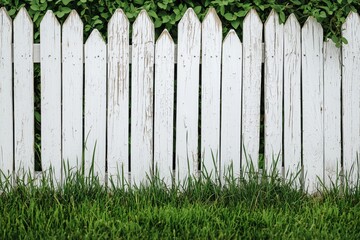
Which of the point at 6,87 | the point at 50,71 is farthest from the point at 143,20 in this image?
the point at 6,87

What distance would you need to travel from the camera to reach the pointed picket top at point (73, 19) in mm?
4801

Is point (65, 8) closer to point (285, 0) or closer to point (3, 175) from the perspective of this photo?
point (3, 175)

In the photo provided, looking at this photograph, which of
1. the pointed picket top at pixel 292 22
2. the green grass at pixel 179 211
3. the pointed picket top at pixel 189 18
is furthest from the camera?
the pointed picket top at pixel 292 22

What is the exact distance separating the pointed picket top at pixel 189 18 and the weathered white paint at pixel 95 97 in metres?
0.55

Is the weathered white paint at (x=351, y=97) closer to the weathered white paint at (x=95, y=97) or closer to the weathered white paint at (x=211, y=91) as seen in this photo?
the weathered white paint at (x=211, y=91)

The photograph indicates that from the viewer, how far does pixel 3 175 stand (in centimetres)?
487

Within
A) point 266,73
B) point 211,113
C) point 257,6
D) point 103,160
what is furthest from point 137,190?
point 257,6

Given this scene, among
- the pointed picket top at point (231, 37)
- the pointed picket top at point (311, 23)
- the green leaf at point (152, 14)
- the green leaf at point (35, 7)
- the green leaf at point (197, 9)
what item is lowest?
the pointed picket top at point (231, 37)

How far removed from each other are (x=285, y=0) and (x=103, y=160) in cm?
171

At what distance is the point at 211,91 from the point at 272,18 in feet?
2.14

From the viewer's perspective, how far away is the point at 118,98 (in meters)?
4.84

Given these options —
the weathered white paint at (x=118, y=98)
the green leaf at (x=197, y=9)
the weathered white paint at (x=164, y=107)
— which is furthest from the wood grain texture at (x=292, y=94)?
the weathered white paint at (x=118, y=98)

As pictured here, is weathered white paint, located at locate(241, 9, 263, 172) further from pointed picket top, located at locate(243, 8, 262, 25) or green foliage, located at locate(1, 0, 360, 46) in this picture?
green foliage, located at locate(1, 0, 360, 46)

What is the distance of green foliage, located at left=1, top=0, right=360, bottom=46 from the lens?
4867 millimetres
